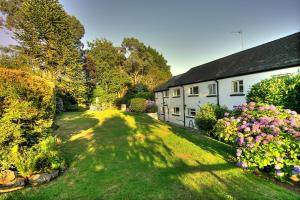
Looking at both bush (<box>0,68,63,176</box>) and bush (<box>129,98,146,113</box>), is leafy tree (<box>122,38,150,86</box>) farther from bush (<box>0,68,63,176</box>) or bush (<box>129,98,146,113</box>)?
bush (<box>0,68,63,176</box>)

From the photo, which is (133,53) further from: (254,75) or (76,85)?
(254,75)

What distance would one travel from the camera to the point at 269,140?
5461 mm

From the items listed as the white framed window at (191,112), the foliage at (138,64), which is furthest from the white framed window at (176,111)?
the foliage at (138,64)

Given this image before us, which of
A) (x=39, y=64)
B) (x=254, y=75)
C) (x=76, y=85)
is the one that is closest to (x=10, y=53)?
(x=39, y=64)

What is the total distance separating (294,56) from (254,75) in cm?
268

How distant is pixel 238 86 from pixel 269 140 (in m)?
10.8

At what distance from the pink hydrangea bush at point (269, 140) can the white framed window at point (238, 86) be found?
8.54 metres

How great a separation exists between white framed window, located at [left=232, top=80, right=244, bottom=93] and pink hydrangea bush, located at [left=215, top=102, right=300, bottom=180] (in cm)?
854

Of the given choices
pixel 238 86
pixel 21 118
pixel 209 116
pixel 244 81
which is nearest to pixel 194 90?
pixel 209 116

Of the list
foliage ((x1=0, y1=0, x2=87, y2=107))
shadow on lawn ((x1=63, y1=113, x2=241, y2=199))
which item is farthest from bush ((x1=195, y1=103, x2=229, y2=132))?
foliage ((x1=0, y1=0, x2=87, y2=107))

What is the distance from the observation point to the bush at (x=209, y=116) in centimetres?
1535

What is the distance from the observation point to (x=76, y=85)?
92.2 feet

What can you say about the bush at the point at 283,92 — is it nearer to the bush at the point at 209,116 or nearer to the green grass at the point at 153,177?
the green grass at the point at 153,177

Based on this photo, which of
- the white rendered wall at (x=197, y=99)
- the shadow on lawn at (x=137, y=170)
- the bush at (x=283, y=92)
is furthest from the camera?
the white rendered wall at (x=197, y=99)
